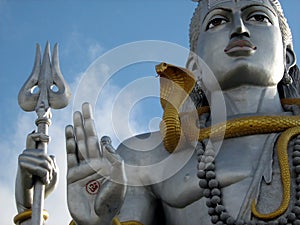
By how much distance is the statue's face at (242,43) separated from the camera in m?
9.08

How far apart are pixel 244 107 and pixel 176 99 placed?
789mm

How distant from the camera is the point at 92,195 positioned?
7727mm

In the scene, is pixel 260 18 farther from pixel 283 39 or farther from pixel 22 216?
pixel 22 216

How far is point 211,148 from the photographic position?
Answer: 8469mm

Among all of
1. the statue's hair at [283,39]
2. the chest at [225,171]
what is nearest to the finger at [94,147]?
the chest at [225,171]

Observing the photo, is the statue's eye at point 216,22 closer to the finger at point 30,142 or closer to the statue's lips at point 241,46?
the statue's lips at point 241,46

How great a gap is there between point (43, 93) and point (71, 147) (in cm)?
81

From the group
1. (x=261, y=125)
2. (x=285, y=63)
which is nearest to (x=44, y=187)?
(x=261, y=125)

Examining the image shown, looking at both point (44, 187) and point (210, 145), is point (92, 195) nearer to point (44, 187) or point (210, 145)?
point (44, 187)

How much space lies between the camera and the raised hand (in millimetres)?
7453

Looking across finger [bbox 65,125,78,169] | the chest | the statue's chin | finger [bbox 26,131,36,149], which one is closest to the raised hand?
finger [bbox 65,125,78,169]

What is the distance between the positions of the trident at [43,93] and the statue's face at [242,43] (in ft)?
5.60

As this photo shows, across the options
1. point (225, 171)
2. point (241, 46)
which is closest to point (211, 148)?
point (225, 171)

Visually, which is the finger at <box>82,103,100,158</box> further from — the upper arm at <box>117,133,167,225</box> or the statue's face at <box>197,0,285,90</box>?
the statue's face at <box>197,0,285,90</box>
